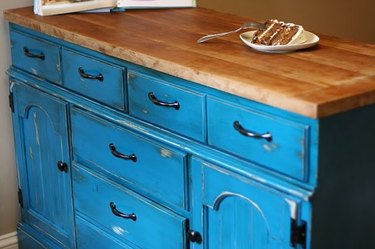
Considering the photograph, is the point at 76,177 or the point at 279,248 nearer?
the point at 279,248

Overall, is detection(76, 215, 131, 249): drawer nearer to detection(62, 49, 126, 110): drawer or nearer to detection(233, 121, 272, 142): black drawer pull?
detection(62, 49, 126, 110): drawer

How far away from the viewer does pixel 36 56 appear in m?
2.49

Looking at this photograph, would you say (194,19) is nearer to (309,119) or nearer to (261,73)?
(261,73)

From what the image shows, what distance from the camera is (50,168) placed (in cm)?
260

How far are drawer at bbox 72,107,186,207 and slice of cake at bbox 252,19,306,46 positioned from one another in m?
0.37

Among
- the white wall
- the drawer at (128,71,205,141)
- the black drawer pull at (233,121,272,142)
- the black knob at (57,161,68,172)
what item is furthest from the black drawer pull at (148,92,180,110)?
the white wall

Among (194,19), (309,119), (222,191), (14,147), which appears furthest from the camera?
(14,147)

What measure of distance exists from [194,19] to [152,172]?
0.61 m

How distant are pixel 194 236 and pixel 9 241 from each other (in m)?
1.18

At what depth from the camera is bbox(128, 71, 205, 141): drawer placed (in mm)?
1870

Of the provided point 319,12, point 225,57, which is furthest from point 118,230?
point 319,12

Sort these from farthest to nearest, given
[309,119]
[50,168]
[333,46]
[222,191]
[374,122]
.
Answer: [50,168], [333,46], [222,191], [374,122], [309,119]

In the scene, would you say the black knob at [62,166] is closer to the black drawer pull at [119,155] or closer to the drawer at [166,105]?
the black drawer pull at [119,155]

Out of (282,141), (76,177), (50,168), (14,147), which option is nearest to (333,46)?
(282,141)
